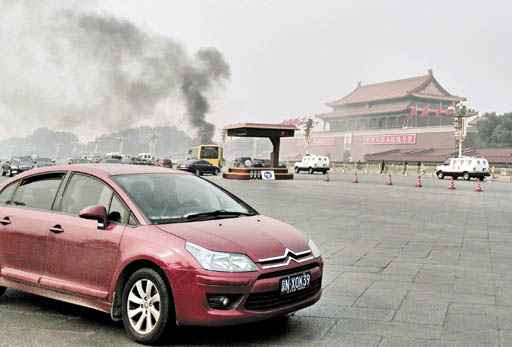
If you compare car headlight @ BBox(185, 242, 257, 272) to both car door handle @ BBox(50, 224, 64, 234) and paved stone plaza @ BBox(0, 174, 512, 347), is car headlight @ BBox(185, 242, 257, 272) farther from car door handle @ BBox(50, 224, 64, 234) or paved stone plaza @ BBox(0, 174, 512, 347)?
car door handle @ BBox(50, 224, 64, 234)

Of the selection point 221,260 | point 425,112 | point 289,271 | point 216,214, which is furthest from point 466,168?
point 221,260

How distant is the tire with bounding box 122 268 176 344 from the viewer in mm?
4066

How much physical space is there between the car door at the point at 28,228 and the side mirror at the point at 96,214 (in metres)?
0.63

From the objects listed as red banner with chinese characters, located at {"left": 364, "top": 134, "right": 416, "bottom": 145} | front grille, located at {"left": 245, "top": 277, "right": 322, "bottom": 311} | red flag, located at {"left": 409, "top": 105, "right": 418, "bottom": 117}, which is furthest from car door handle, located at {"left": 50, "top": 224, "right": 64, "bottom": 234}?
red flag, located at {"left": 409, "top": 105, "right": 418, "bottom": 117}

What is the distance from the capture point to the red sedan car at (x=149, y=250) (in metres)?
4.01

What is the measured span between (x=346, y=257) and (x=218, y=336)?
4047 millimetres

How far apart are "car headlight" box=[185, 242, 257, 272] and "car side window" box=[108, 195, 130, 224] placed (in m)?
0.71

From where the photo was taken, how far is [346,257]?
26.7ft

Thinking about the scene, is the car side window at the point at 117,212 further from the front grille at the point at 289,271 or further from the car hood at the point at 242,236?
the front grille at the point at 289,271

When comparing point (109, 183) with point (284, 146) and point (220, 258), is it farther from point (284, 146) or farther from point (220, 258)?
point (284, 146)

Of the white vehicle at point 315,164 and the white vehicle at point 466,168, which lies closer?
the white vehicle at point 466,168

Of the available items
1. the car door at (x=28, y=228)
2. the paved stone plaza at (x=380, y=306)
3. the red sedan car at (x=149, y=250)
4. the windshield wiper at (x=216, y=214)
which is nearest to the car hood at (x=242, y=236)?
the red sedan car at (x=149, y=250)

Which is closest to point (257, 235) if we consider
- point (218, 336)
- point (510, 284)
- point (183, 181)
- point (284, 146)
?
point (218, 336)

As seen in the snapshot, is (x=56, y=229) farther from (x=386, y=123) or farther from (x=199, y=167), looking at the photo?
(x=386, y=123)
